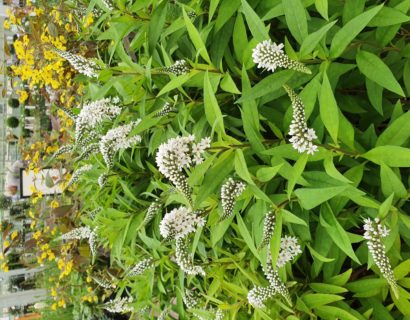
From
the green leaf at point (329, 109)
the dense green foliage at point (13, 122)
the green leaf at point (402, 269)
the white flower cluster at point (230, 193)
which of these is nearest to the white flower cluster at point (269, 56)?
the green leaf at point (329, 109)

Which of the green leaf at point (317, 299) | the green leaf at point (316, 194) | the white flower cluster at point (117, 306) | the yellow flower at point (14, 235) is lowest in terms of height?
the yellow flower at point (14, 235)

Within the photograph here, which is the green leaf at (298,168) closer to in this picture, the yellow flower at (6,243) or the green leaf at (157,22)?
the green leaf at (157,22)

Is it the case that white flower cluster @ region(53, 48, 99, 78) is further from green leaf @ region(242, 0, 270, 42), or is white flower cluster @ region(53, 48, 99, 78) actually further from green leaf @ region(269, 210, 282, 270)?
green leaf @ region(269, 210, 282, 270)

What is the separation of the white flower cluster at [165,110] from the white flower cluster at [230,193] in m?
0.27

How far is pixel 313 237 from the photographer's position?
3.20 feet

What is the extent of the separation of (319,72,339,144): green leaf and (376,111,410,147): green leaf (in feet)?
0.38

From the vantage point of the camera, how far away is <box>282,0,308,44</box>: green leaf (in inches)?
30.6

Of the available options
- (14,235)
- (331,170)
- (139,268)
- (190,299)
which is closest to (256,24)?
(331,170)

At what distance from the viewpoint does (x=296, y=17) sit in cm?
79

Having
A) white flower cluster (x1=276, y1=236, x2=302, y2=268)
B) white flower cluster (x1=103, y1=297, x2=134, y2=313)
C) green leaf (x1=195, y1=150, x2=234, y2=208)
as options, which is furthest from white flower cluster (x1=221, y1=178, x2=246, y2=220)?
white flower cluster (x1=103, y1=297, x2=134, y2=313)

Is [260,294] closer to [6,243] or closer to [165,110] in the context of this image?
[165,110]

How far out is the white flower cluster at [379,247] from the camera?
725 millimetres

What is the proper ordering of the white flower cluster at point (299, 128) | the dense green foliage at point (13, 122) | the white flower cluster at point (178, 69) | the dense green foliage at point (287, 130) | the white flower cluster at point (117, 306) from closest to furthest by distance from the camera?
the white flower cluster at point (299, 128), the dense green foliage at point (287, 130), the white flower cluster at point (178, 69), the white flower cluster at point (117, 306), the dense green foliage at point (13, 122)

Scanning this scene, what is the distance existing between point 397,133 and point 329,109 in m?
0.15
